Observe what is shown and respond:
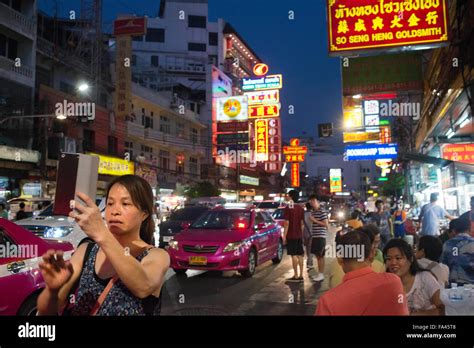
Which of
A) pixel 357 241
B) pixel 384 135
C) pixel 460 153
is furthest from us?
pixel 384 135

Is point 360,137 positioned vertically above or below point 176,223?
above

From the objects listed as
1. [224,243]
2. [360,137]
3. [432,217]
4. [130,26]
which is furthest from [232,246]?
[130,26]

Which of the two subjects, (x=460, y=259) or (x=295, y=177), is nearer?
(x=460, y=259)

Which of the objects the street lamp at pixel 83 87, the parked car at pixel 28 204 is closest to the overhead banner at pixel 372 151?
the parked car at pixel 28 204

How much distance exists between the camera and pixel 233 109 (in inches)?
1766

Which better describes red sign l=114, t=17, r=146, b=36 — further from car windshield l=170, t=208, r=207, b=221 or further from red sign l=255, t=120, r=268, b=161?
red sign l=255, t=120, r=268, b=161

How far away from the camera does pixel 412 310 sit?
13.2ft

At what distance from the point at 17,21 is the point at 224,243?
18.3 m

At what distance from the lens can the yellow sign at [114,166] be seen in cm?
2645

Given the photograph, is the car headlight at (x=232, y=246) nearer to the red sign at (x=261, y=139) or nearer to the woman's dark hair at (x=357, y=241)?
the woman's dark hair at (x=357, y=241)

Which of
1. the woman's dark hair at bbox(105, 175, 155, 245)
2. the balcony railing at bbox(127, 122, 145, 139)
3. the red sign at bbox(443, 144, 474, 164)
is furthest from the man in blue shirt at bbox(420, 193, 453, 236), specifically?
the balcony railing at bbox(127, 122, 145, 139)

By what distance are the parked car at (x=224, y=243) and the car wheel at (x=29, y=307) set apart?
5.01 meters

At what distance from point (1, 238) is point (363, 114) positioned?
1958 centimetres

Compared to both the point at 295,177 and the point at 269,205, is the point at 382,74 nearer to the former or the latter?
the point at 269,205
